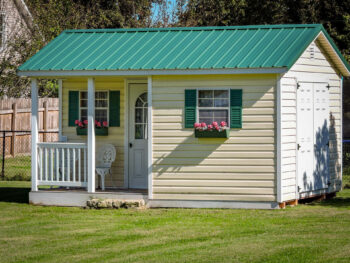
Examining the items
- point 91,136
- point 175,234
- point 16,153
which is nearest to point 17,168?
point 16,153

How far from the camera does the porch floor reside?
46.7 feet

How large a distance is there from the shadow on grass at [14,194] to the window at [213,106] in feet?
14.1

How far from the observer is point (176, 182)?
1398 centimetres

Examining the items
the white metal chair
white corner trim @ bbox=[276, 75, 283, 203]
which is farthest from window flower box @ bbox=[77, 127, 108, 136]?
white corner trim @ bbox=[276, 75, 283, 203]

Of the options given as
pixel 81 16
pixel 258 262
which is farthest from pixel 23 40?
pixel 258 262

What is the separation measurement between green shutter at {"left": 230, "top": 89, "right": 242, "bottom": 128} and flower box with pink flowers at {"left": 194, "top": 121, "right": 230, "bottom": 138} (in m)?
0.19

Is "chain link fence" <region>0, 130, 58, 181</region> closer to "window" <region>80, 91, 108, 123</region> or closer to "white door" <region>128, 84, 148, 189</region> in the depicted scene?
"window" <region>80, 91, 108, 123</region>

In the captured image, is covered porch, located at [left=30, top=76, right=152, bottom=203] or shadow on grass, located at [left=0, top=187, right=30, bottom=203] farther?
shadow on grass, located at [left=0, top=187, right=30, bottom=203]

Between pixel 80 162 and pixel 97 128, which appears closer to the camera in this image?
pixel 80 162

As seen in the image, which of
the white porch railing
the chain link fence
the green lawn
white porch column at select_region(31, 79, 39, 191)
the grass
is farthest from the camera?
the chain link fence

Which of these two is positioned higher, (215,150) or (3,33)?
(3,33)

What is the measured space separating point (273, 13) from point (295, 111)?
16490mm

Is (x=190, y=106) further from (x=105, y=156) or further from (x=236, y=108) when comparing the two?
(x=105, y=156)

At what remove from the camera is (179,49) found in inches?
568
